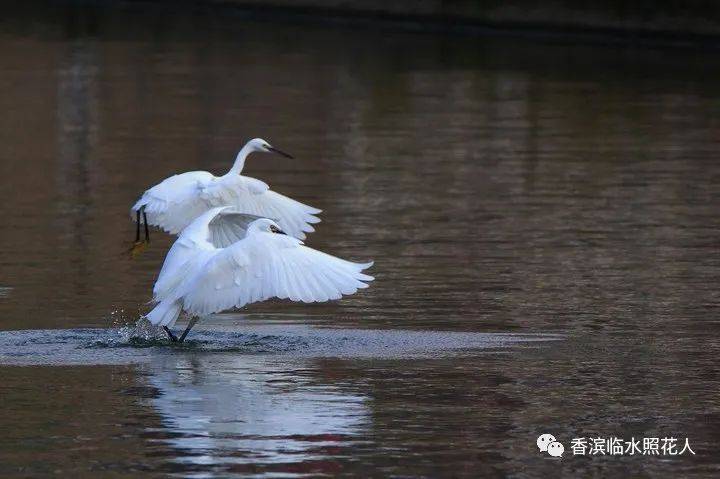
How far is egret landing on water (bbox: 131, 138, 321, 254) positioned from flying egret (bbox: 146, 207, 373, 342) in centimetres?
177

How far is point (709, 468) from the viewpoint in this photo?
11477 mm

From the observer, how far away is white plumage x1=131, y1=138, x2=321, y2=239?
667 inches

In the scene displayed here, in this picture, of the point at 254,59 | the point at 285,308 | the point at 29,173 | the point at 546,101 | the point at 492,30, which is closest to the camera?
the point at 285,308

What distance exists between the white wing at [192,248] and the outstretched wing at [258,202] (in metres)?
0.50

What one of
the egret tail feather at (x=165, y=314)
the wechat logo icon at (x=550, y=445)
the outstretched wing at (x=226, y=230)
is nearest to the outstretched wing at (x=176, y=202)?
the outstretched wing at (x=226, y=230)

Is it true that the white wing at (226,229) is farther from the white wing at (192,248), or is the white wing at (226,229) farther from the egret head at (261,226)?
the egret head at (261,226)

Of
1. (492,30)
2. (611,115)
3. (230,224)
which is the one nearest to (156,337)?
(230,224)

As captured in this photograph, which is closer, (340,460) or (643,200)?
(340,460)

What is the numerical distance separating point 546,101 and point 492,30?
553 inches

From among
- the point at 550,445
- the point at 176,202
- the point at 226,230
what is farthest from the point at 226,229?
the point at 550,445

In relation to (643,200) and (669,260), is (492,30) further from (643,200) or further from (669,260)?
(669,260)

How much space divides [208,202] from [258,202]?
0.48m

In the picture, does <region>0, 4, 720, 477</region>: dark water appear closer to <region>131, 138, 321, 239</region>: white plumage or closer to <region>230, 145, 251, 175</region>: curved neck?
<region>131, 138, 321, 239</region>: white plumage

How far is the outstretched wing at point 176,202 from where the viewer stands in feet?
55.5
